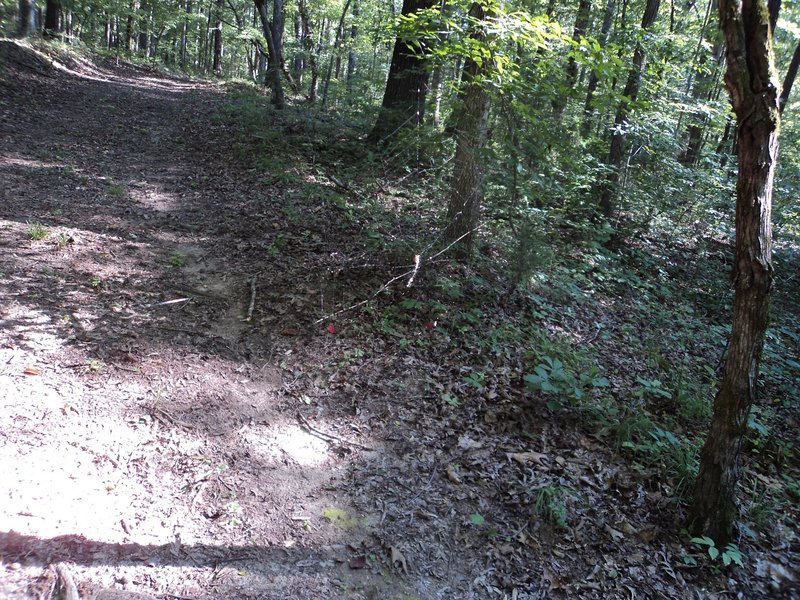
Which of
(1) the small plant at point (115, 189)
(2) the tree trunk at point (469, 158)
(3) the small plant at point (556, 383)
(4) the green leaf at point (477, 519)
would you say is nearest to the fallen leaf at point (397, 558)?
(4) the green leaf at point (477, 519)

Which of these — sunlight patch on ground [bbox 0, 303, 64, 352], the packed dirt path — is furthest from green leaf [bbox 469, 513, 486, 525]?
sunlight patch on ground [bbox 0, 303, 64, 352]

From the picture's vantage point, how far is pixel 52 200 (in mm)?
7590

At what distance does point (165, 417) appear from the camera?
4141 mm

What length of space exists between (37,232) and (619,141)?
32.5 ft

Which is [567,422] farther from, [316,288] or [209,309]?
[209,309]

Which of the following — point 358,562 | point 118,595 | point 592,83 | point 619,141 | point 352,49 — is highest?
point 352,49

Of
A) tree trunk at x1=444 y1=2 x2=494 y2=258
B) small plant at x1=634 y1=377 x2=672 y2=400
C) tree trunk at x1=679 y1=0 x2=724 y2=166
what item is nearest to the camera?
small plant at x1=634 y1=377 x2=672 y2=400

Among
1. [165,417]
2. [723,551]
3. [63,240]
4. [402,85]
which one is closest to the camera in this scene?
[723,551]

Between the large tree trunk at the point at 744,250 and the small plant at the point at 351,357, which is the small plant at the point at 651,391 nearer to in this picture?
the large tree trunk at the point at 744,250

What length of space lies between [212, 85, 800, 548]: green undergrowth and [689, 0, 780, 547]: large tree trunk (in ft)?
1.31

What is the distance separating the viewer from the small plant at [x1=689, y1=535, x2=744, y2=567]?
360 cm

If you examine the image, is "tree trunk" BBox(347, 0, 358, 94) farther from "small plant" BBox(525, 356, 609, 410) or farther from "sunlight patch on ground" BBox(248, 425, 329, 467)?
"sunlight patch on ground" BBox(248, 425, 329, 467)

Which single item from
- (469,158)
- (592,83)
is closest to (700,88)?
(592,83)

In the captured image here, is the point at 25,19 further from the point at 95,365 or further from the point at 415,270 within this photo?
the point at 415,270
